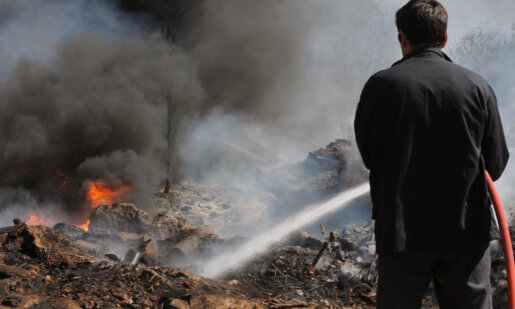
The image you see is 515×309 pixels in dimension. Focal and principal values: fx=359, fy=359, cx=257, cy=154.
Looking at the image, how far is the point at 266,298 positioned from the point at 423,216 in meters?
2.69

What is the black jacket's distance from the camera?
1431mm

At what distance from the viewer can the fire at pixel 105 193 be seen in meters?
11.9

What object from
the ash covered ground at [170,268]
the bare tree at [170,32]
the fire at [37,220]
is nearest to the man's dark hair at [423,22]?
the ash covered ground at [170,268]

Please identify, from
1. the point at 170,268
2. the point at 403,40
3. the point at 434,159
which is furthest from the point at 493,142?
the point at 170,268

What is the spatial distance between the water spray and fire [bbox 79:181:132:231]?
18.6 feet

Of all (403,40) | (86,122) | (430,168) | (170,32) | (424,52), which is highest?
(170,32)

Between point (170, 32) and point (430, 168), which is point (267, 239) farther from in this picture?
point (170, 32)

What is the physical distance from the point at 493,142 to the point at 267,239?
598 cm

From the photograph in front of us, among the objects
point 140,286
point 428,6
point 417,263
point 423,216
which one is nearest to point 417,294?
point 417,263

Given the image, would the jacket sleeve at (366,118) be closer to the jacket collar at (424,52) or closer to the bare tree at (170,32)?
the jacket collar at (424,52)

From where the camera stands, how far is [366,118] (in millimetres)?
1555

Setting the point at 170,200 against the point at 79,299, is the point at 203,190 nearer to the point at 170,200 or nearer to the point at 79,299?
the point at 170,200

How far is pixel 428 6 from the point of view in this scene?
1.52 m

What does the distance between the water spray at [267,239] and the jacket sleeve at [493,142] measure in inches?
173
